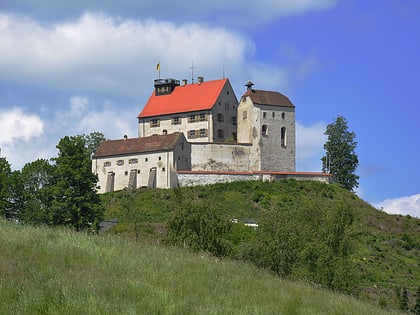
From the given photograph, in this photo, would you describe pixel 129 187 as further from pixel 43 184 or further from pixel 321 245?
pixel 321 245

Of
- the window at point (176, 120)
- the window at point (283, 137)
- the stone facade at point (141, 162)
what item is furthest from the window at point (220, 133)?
the window at point (283, 137)

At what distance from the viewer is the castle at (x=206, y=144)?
79.6 m

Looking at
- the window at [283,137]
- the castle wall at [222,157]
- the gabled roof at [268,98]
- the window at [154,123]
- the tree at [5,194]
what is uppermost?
the gabled roof at [268,98]

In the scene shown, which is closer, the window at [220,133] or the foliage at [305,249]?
the foliage at [305,249]

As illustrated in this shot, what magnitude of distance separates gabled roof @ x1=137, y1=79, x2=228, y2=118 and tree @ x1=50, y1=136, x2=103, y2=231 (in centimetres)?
2785

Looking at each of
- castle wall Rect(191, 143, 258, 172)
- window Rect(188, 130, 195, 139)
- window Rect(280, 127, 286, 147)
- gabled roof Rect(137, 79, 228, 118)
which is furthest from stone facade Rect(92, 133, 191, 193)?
window Rect(280, 127, 286, 147)

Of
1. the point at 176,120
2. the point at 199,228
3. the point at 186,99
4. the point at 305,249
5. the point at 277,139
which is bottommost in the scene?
the point at 305,249

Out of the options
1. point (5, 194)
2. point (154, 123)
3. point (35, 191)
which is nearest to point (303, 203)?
point (35, 191)

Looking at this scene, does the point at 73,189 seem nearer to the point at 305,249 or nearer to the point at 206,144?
the point at 206,144

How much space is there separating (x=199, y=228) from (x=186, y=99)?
4857cm

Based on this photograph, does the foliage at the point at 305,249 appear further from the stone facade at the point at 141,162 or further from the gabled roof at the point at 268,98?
the gabled roof at the point at 268,98

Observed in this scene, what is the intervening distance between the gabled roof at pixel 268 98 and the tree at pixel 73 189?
94.5ft

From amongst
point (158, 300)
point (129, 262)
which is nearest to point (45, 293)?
point (158, 300)

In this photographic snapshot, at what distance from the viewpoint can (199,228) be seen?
42.5 meters
